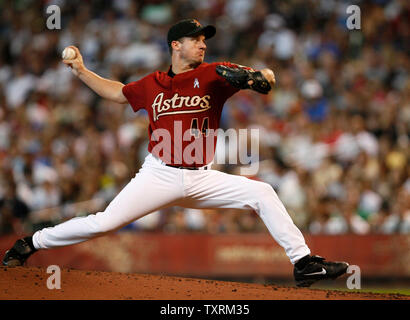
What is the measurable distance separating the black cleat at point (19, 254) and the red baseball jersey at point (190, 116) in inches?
57.3

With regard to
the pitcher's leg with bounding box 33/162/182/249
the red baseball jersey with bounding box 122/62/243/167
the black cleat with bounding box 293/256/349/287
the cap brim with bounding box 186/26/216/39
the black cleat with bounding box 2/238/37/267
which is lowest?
the black cleat with bounding box 293/256/349/287

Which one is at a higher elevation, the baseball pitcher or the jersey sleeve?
the jersey sleeve

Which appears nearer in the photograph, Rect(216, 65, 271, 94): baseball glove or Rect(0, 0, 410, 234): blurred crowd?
Rect(216, 65, 271, 94): baseball glove

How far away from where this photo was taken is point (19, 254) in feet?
19.4

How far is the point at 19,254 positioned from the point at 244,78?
2.62m

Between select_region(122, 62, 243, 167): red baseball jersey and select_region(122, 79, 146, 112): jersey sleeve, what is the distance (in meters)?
0.22

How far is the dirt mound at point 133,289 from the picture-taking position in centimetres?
534

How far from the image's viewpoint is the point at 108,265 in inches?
416

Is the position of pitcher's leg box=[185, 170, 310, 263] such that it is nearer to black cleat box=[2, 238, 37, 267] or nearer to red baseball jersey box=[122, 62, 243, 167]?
red baseball jersey box=[122, 62, 243, 167]

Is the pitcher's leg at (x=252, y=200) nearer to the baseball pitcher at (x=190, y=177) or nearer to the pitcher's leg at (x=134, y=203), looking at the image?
the baseball pitcher at (x=190, y=177)

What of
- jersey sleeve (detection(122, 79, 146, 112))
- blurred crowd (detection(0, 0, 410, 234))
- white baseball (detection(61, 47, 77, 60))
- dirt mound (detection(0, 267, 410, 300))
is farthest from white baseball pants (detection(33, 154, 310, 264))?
blurred crowd (detection(0, 0, 410, 234))

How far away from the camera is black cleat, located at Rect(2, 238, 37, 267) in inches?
232

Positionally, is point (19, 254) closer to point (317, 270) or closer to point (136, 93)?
point (136, 93)

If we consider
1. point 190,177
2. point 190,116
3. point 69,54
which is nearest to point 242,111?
point 69,54
